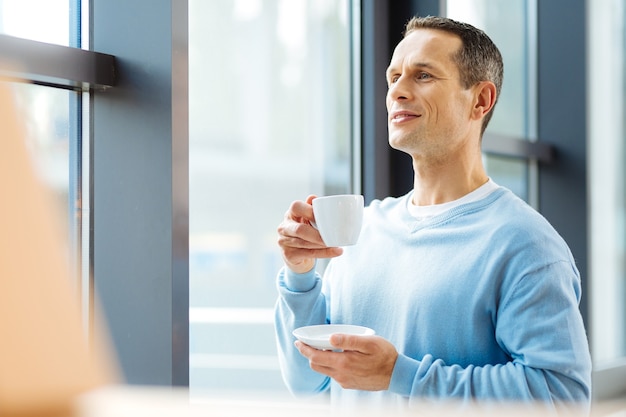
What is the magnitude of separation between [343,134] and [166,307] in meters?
0.80

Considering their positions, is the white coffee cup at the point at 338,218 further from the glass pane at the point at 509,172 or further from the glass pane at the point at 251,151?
the glass pane at the point at 509,172

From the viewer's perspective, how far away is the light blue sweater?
1.12m

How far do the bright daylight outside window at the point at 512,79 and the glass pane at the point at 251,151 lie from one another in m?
0.79

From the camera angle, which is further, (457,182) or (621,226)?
(621,226)

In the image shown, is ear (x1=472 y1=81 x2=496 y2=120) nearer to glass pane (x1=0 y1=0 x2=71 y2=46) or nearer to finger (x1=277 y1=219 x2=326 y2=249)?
finger (x1=277 y1=219 x2=326 y2=249)

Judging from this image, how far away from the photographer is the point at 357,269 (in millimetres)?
1375

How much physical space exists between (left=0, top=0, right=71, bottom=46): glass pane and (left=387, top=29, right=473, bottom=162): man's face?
62 cm

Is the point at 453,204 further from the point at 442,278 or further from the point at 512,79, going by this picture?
the point at 512,79

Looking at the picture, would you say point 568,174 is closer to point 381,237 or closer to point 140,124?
point 381,237

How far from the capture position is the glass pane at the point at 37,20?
3.77 ft

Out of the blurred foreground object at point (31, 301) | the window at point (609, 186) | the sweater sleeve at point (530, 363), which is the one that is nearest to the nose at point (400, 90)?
the sweater sleeve at point (530, 363)

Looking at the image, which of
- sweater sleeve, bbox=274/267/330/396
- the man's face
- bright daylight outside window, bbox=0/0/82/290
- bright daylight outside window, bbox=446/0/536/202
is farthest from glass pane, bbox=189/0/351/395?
bright daylight outside window, bbox=446/0/536/202

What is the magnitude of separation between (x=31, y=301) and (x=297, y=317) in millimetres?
1196

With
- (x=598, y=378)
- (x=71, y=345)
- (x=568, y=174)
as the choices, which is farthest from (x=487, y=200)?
(x=598, y=378)
